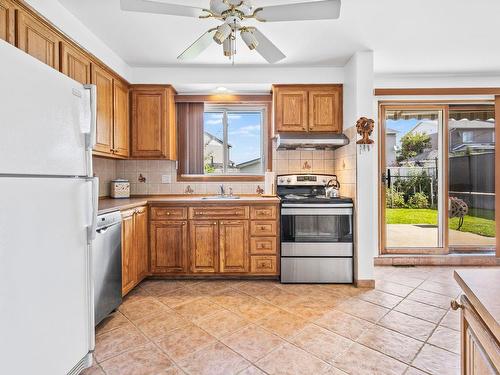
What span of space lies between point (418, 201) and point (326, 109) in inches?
74.3

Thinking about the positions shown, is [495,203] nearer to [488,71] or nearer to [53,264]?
[488,71]

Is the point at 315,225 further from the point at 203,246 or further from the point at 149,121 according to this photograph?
the point at 149,121

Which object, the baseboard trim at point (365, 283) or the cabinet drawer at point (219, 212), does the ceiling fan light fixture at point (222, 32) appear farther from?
the baseboard trim at point (365, 283)

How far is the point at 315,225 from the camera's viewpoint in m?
3.20

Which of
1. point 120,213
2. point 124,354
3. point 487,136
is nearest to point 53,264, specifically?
point 124,354

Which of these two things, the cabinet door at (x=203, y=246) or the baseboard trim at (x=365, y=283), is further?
the cabinet door at (x=203, y=246)

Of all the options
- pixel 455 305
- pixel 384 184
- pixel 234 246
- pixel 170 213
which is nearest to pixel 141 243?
pixel 170 213

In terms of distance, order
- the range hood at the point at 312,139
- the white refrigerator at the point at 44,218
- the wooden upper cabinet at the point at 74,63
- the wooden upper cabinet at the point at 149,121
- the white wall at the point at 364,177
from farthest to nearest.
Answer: the wooden upper cabinet at the point at 149,121
the range hood at the point at 312,139
the white wall at the point at 364,177
the wooden upper cabinet at the point at 74,63
the white refrigerator at the point at 44,218

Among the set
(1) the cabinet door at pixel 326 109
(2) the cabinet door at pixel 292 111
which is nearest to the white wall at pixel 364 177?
(1) the cabinet door at pixel 326 109

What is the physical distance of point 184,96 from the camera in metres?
3.79

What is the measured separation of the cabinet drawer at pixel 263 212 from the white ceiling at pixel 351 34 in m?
1.67

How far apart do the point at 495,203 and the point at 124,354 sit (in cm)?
461

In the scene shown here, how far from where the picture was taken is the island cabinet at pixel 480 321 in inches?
28.1

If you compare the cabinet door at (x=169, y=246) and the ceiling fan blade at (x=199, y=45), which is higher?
the ceiling fan blade at (x=199, y=45)
